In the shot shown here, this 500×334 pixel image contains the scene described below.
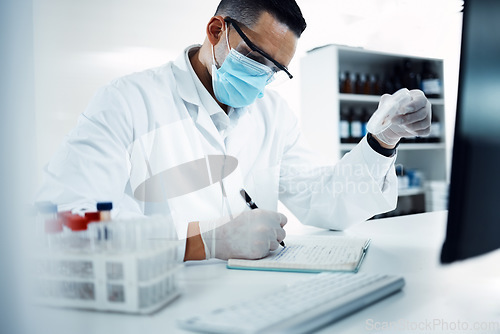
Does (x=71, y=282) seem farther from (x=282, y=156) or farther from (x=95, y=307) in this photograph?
(x=282, y=156)

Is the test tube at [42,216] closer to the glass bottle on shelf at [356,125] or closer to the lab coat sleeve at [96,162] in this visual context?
the lab coat sleeve at [96,162]

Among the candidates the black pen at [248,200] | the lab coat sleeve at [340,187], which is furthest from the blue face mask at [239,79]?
the lab coat sleeve at [340,187]

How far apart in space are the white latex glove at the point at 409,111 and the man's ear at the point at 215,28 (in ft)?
1.48

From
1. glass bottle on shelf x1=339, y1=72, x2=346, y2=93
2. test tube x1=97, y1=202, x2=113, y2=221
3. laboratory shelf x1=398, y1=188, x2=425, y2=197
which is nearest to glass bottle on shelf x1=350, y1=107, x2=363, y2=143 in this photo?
glass bottle on shelf x1=339, y1=72, x2=346, y2=93

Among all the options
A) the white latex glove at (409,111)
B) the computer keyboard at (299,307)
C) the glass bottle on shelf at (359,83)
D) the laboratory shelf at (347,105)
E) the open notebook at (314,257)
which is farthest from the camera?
the glass bottle on shelf at (359,83)

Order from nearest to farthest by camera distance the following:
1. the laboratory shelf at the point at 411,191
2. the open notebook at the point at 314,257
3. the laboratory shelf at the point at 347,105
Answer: the open notebook at the point at 314,257, the laboratory shelf at the point at 347,105, the laboratory shelf at the point at 411,191

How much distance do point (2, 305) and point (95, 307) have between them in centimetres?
13

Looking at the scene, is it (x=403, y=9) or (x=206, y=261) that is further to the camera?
(x=403, y=9)

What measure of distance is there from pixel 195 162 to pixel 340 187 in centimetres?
47

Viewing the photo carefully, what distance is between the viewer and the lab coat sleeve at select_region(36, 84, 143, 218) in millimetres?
611

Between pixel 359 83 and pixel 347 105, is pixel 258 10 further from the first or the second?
pixel 347 105

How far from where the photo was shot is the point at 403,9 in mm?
1124

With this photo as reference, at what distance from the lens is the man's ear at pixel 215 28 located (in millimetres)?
970

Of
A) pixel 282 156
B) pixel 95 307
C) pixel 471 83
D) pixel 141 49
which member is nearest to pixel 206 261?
pixel 95 307
